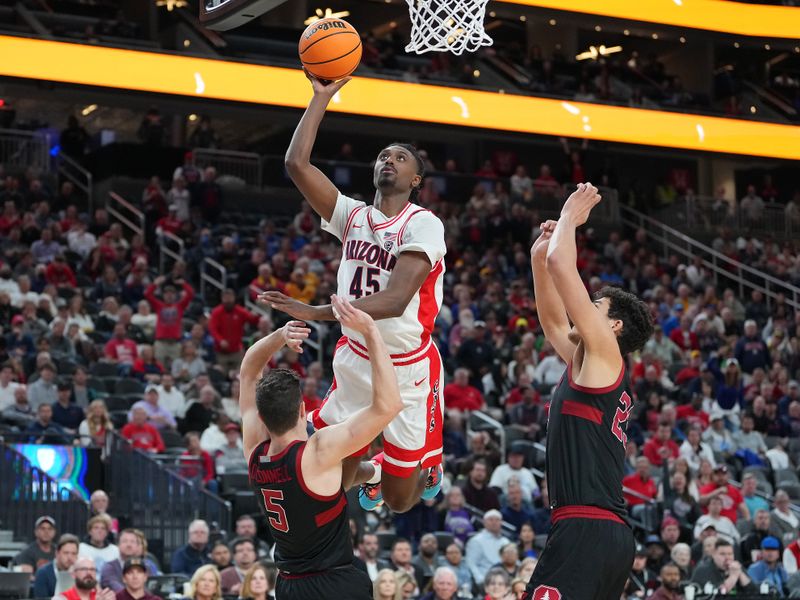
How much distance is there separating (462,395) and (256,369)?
36.6ft

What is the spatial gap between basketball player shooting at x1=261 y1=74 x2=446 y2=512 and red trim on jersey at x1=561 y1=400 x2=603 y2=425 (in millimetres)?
1098

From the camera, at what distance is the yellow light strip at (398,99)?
21.0m

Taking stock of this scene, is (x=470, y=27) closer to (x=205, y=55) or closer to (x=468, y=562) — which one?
(x=468, y=562)

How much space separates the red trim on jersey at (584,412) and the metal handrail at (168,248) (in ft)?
51.6

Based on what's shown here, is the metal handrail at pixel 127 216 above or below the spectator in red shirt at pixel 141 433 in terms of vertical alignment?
above

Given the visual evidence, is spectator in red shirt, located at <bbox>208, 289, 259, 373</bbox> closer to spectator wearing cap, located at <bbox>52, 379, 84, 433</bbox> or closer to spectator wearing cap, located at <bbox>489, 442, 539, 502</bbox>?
spectator wearing cap, located at <bbox>52, 379, 84, 433</bbox>

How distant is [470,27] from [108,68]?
13.8 m

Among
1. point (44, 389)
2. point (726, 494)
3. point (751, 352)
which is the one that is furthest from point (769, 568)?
point (44, 389)

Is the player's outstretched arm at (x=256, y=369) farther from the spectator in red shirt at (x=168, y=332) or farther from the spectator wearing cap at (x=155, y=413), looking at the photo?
the spectator in red shirt at (x=168, y=332)

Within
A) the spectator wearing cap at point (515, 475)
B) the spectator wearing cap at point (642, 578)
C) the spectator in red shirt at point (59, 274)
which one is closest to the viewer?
the spectator wearing cap at point (642, 578)

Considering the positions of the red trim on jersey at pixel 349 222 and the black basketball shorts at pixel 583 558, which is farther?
the red trim on jersey at pixel 349 222

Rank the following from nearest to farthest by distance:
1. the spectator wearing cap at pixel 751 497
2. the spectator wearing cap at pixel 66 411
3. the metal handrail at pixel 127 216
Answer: the spectator wearing cap at pixel 66 411, the spectator wearing cap at pixel 751 497, the metal handrail at pixel 127 216

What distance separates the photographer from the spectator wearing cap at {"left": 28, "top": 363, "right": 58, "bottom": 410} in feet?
48.8

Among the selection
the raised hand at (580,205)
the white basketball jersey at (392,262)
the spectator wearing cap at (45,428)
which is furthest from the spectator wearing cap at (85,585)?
the raised hand at (580,205)
